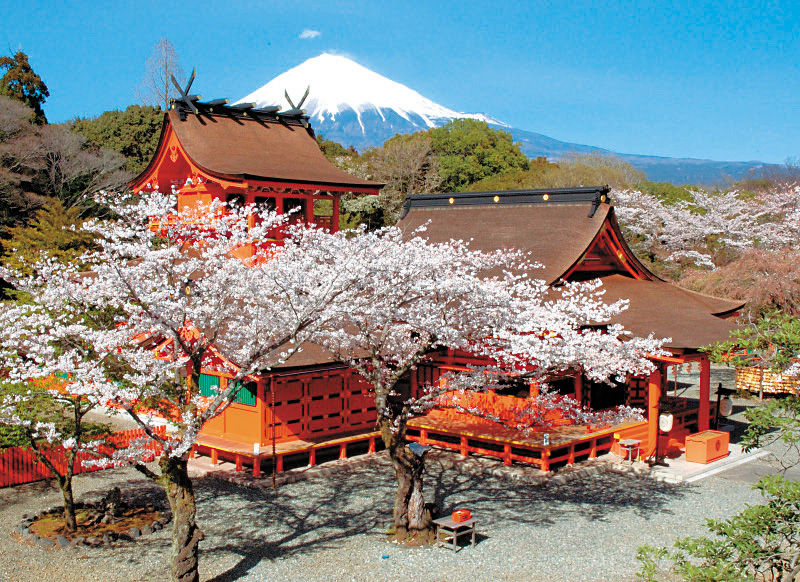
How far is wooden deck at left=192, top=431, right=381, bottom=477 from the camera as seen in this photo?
13.4 meters

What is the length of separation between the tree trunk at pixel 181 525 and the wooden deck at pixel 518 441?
23.0 feet

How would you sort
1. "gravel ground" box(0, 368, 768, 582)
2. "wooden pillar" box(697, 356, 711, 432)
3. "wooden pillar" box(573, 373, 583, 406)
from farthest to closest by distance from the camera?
"wooden pillar" box(697, 356, 711, 432), "wooden pillar" box(573, 373, 583, 406), "gravel ground" box(0, 368, 768, 582)

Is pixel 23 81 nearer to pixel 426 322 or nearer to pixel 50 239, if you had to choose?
pixel 50 239

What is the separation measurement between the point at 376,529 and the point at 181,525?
324 cm

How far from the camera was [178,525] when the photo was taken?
8.53 m

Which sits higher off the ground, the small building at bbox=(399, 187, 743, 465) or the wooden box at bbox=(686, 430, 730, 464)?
the small building at bbox=(399, 187, 743, 465)

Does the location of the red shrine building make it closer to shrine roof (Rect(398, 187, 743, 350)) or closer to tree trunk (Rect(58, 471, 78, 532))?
shrine roof (Rect(398, 187, 743, 350))

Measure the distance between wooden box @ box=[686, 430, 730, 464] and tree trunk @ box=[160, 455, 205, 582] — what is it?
10.1m

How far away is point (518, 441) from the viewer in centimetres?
1380

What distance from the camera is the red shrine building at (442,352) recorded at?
13969 mm

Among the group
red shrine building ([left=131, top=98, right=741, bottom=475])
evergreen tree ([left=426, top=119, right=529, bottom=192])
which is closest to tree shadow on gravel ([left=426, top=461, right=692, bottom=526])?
red shrine building ([left=131, top=98, right=741, bottom=475])

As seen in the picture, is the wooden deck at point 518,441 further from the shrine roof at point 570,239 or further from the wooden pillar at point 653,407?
the shrine roof at point 570,239

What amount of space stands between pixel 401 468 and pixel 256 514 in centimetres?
276

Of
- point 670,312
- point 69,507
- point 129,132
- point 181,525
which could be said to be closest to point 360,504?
point 181,525
